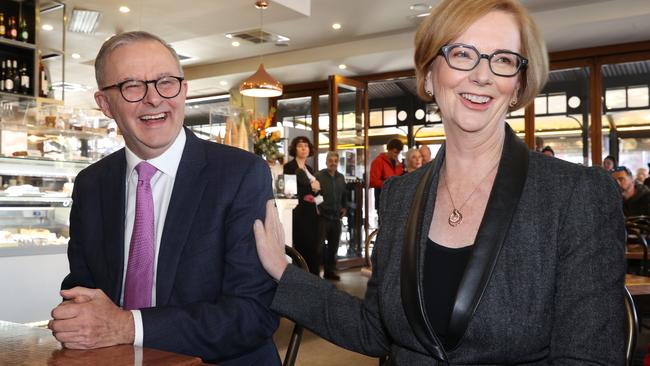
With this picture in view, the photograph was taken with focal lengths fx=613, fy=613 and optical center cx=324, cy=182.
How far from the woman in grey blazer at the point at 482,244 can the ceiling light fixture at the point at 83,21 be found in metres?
6.35

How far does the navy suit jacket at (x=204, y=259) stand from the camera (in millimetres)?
1359

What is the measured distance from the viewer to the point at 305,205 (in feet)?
24.3

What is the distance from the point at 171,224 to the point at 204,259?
0.12 m

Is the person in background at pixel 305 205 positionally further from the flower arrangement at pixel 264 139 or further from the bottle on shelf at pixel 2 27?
the bottle on shelf at pixel 2 27

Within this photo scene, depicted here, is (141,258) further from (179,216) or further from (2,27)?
(2,27)

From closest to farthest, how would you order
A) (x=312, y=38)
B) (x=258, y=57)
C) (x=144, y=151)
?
(x=144, y=151)
(x=312, y=38)
(x=258, y=57)

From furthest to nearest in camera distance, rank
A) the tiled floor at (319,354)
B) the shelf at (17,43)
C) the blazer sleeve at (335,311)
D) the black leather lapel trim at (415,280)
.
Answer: the shelf at (17,43) < the tiled floor at (319,354) < the blazer sleeve at (335,311) < the black leather lapel trim at (415,280)

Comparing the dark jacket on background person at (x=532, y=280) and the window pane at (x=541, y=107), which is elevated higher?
the window pane at (x=541, y=107)

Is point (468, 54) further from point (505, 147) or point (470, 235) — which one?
point (470, 235)

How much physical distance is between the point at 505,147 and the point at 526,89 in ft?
0.50

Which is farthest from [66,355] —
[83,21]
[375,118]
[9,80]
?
[375,118]

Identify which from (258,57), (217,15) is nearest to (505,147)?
(217,15)

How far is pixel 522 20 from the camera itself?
4.26 feet

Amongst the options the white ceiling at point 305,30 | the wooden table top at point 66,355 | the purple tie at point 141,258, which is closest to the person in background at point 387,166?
the white ceiling at point 305,30
